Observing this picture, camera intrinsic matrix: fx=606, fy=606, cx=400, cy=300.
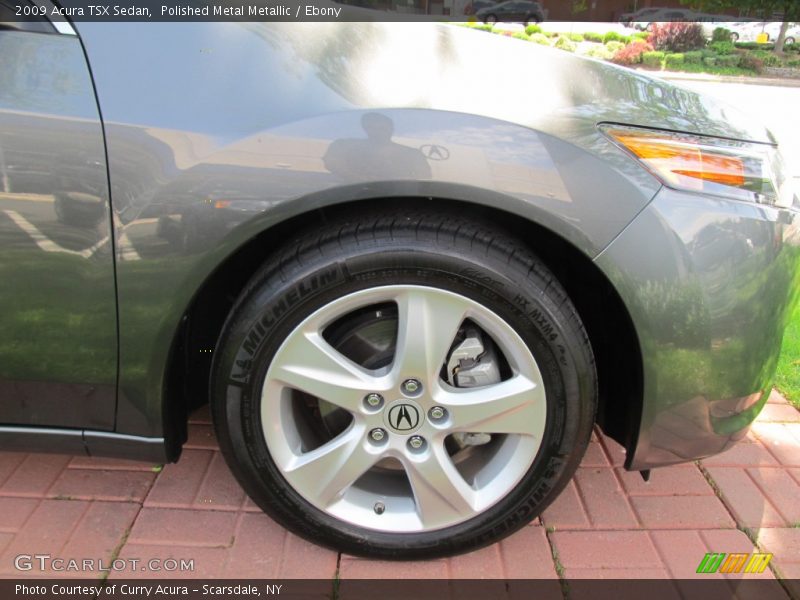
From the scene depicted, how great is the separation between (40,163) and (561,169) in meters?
1.23

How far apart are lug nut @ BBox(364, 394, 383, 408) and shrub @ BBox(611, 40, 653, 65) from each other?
736 inches

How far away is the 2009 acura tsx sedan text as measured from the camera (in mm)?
1426

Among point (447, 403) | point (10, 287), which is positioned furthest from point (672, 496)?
point (10, 287)

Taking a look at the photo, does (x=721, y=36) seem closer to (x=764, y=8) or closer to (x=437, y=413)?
(x=764, y=8)

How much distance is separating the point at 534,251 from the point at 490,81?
1.60 ft

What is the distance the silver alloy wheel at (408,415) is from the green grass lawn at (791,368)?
5.71 feet

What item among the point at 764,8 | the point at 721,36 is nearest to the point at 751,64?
the point at 721,36

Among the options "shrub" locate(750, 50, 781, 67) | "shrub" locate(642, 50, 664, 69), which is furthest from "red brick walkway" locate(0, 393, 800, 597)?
"shrub" locate(750, 50, 781, 67)

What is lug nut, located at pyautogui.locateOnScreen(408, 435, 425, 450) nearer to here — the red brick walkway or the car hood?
the red brick walkway

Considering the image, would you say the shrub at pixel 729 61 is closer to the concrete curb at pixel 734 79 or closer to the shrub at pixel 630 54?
the concrete curb at pixel 734 79

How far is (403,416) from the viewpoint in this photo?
1640mm

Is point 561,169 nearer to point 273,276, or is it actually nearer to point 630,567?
point 273,276

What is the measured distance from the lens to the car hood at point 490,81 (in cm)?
148

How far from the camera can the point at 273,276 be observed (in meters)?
1.54
